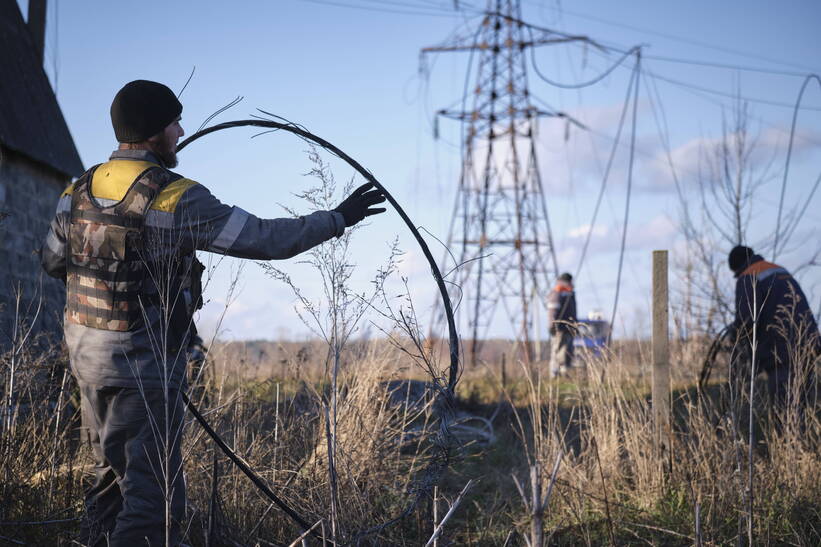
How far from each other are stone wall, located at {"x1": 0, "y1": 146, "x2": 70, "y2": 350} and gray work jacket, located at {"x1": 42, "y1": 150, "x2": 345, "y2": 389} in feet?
15.0

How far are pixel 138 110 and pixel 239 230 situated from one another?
0.59 meters

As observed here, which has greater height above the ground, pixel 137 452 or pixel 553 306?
pixel 553 306

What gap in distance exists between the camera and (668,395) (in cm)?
495

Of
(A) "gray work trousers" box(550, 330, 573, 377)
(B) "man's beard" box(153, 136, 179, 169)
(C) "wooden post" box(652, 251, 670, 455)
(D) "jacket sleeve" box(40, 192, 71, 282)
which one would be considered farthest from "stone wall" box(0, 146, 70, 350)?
(A) "gray work trousers" box(550, 330, 573, 377)

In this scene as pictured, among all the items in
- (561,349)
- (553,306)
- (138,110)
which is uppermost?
(553,306)

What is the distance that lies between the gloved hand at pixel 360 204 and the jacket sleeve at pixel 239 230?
158 mm

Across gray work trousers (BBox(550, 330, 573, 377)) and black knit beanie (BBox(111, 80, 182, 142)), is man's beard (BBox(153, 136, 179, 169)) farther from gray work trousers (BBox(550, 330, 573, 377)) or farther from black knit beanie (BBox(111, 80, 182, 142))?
gray work trousers (BBox(550, 330, 573, 377))

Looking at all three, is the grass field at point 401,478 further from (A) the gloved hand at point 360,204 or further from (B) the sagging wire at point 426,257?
(A) the gloved hand at point 360,204

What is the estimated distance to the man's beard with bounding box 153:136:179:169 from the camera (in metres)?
2.87

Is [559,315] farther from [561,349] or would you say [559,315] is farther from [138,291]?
[138,291]

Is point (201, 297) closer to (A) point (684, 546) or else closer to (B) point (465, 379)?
(A) point (684, 546)

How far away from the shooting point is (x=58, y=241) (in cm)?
285

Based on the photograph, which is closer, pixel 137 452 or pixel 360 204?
pixel 137 452

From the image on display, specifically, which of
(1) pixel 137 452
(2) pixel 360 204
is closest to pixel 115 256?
(1) pixel 137 452
